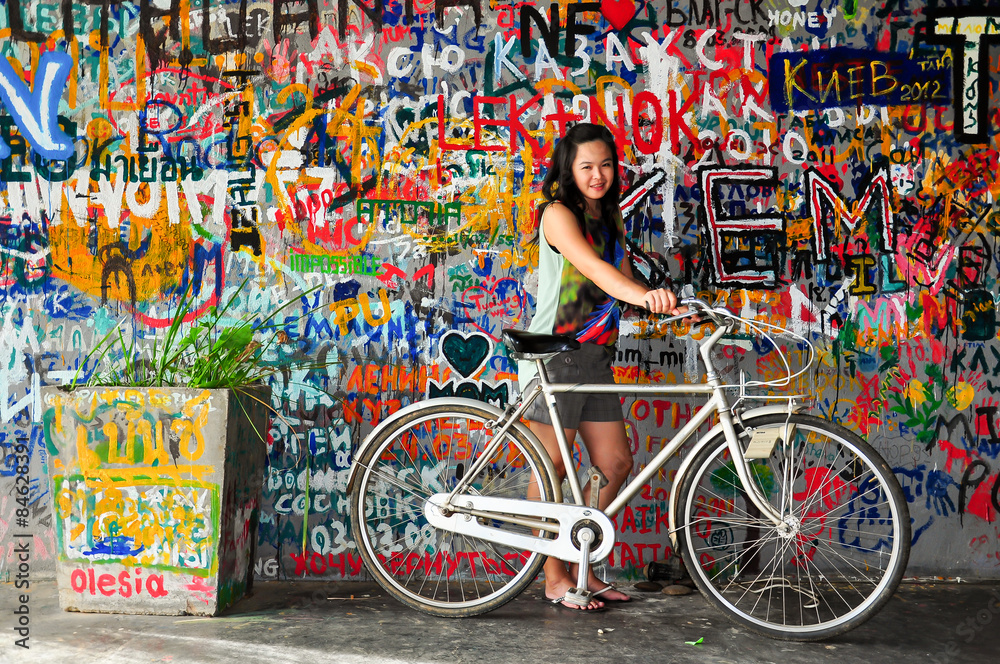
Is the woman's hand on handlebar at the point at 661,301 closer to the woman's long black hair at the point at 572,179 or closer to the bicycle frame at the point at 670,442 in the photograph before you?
the bicycle frame at the point at 670,442

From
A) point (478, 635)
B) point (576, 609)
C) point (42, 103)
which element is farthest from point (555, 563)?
point (42, 103)

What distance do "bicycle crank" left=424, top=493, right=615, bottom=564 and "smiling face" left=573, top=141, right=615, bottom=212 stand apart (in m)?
1.32

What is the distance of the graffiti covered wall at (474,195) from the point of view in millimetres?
3939

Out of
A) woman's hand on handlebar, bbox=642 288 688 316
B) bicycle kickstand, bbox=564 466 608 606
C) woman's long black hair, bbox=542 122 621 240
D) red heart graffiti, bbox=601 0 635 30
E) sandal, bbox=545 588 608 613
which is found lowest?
sandal, bbox=545 588 608 613

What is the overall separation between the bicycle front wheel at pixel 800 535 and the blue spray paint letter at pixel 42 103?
3.39m

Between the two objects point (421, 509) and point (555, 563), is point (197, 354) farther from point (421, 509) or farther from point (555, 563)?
point (555, 563)

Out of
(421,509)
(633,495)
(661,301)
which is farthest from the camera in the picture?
(421,509)

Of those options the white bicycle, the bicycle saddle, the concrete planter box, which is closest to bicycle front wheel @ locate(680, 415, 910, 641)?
the white bicycle

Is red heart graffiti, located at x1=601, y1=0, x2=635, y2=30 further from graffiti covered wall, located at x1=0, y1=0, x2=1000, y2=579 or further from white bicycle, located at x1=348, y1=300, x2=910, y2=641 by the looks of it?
white bicycle, located at x1=348, y1=300, x2=910, y2=641

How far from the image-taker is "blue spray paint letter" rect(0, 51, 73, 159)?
3928 mm

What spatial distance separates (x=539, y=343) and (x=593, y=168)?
2.57 feet

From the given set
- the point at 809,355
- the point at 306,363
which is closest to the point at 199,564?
the point at 306,363

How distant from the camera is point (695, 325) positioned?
13.0 feet

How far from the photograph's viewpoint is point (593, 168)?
337 centimetres
